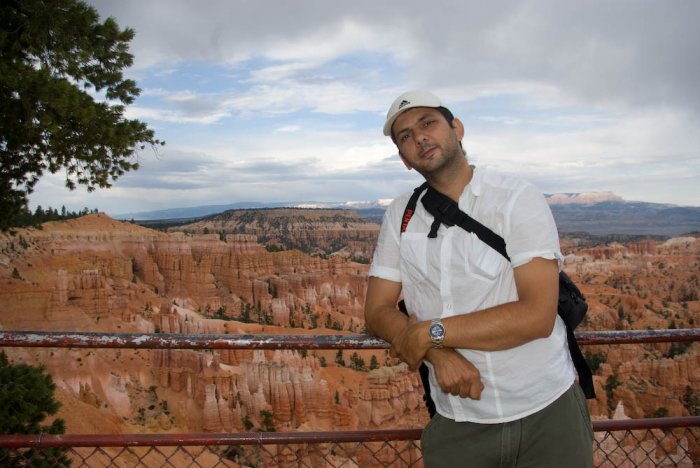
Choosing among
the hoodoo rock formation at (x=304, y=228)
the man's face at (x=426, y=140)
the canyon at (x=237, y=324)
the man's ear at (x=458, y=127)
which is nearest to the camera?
the man's face at (x=426, y=140)

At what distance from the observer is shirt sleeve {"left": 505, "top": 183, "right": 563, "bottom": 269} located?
1.67 metres

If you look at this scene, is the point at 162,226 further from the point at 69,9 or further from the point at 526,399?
the point at 526,399

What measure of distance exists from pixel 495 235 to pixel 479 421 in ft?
2.04

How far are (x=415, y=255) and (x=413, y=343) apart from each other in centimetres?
30

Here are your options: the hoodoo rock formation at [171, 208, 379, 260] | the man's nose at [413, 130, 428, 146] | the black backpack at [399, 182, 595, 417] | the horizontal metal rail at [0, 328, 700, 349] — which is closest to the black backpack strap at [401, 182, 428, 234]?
the black backpack at [399, 182, 595, 417]

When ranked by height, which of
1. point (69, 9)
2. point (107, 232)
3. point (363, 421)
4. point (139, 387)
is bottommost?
point (363, 421)

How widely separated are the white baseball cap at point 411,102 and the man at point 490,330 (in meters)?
0.10

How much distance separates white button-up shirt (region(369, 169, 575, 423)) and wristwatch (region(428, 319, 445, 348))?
7 centimetres

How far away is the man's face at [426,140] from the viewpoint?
1.90 metres

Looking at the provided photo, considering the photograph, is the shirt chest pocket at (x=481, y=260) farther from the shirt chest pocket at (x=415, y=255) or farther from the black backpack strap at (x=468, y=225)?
the shirt chest pocket at (x=415, y=255)

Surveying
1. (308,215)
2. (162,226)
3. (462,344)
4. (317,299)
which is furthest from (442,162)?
(308,215)

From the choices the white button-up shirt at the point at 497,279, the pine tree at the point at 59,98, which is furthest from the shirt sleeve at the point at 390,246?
the pine tree at the point at 59,98

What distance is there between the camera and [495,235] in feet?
5.68

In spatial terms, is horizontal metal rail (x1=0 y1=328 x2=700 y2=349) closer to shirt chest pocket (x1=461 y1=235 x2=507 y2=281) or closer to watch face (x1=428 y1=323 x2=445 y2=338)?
watch face (x1=428 y1=323 x2=445 y2=338)
